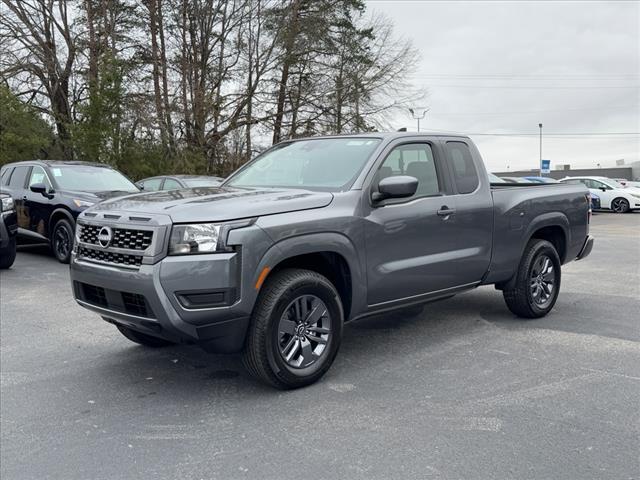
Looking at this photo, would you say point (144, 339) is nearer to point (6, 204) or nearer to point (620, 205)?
point (6, 204)

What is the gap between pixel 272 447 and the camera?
338 cm

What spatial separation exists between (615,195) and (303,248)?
24.1 meters

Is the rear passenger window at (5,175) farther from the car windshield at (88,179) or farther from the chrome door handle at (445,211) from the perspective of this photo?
the chrome door handle at (445,211)

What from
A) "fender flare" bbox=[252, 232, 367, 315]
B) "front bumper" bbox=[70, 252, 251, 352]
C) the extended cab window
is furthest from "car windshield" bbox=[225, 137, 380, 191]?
"front bumper" bbox=[70, 252, 251, 352]

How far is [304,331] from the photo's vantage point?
4281mm

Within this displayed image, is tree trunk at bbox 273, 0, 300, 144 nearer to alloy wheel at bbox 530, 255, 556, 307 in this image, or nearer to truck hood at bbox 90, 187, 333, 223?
alloy wheel at bbox 530, 255, 556, 307

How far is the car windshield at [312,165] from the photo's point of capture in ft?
15.8

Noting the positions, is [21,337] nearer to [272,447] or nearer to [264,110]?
[272,447]

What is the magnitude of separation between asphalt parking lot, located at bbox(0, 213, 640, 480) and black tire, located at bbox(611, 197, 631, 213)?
2056 centimetres

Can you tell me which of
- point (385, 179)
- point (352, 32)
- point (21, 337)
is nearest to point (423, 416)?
point (385, 179)

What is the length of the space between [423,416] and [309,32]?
2485 cm

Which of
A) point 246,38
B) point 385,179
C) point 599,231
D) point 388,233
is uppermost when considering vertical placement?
point 246,38

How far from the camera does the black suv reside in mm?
9859

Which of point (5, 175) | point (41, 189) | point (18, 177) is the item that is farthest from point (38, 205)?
point (5, 175)
